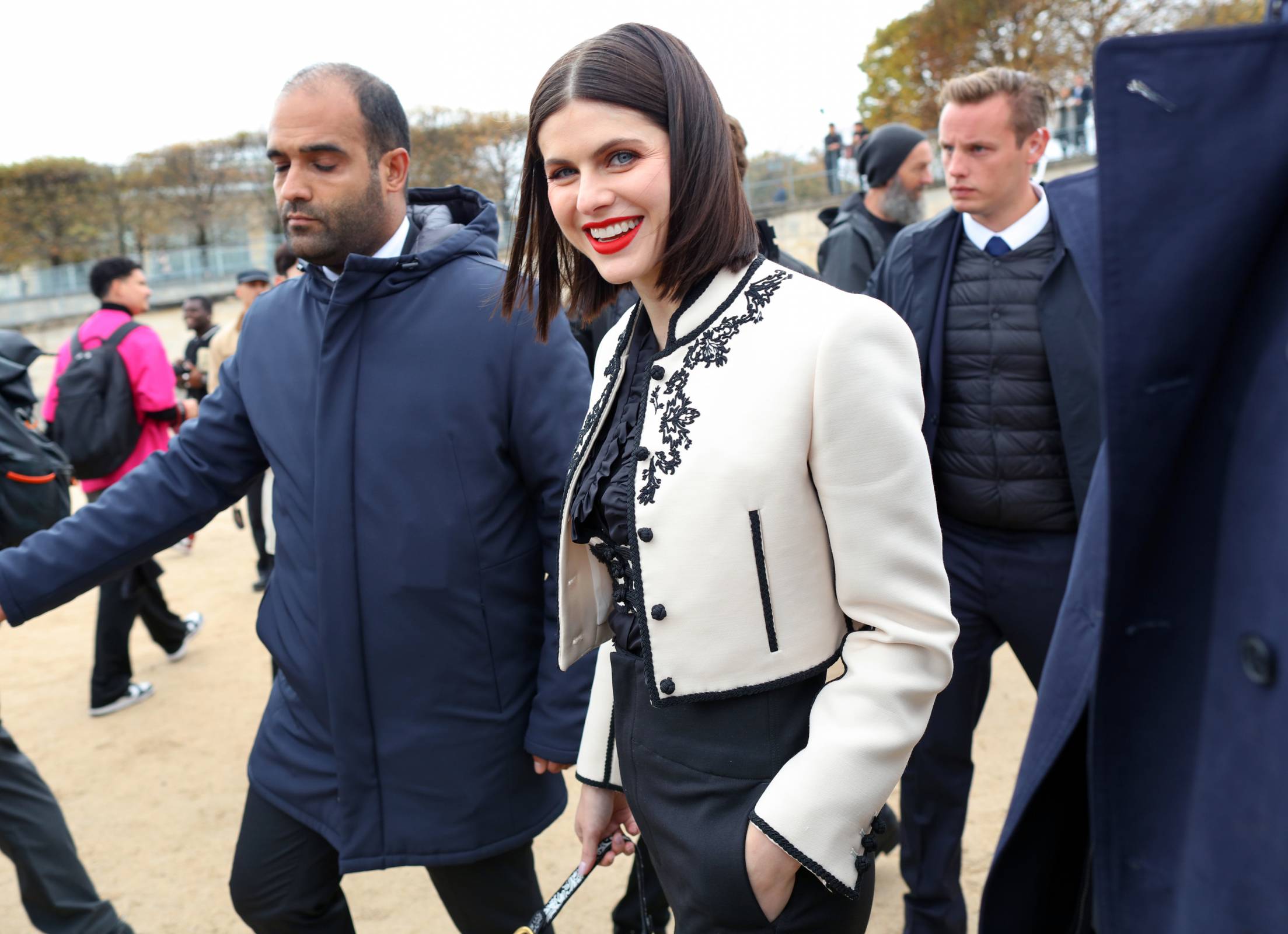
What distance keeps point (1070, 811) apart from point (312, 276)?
6.50 feet

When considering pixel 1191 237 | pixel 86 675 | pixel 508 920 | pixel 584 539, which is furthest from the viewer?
pixel 86 675

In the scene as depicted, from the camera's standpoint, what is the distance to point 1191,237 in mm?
936

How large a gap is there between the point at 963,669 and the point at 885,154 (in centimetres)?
296

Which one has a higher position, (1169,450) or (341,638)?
(1169,450)

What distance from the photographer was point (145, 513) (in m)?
2.57

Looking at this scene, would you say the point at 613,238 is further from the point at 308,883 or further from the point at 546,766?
the point at 308,883

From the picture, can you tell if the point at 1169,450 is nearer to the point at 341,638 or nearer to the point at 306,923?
the point at 341,638

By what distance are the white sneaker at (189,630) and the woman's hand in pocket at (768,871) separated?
Result: 5.39 metres

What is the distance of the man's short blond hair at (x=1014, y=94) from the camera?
10.8 feet

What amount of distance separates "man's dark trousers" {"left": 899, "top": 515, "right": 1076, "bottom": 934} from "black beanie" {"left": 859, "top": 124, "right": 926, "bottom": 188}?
8.46 ft

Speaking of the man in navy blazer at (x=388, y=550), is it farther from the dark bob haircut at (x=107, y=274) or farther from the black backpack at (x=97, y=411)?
the dark bob haircut at (x=107, y=274)

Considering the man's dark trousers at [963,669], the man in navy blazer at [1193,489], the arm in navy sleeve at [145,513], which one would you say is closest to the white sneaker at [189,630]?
the arm in navy sleeve at [145,513]

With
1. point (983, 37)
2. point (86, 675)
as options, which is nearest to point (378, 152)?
point (86, 675)

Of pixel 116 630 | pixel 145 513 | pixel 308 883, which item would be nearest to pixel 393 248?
pixel 145 513
